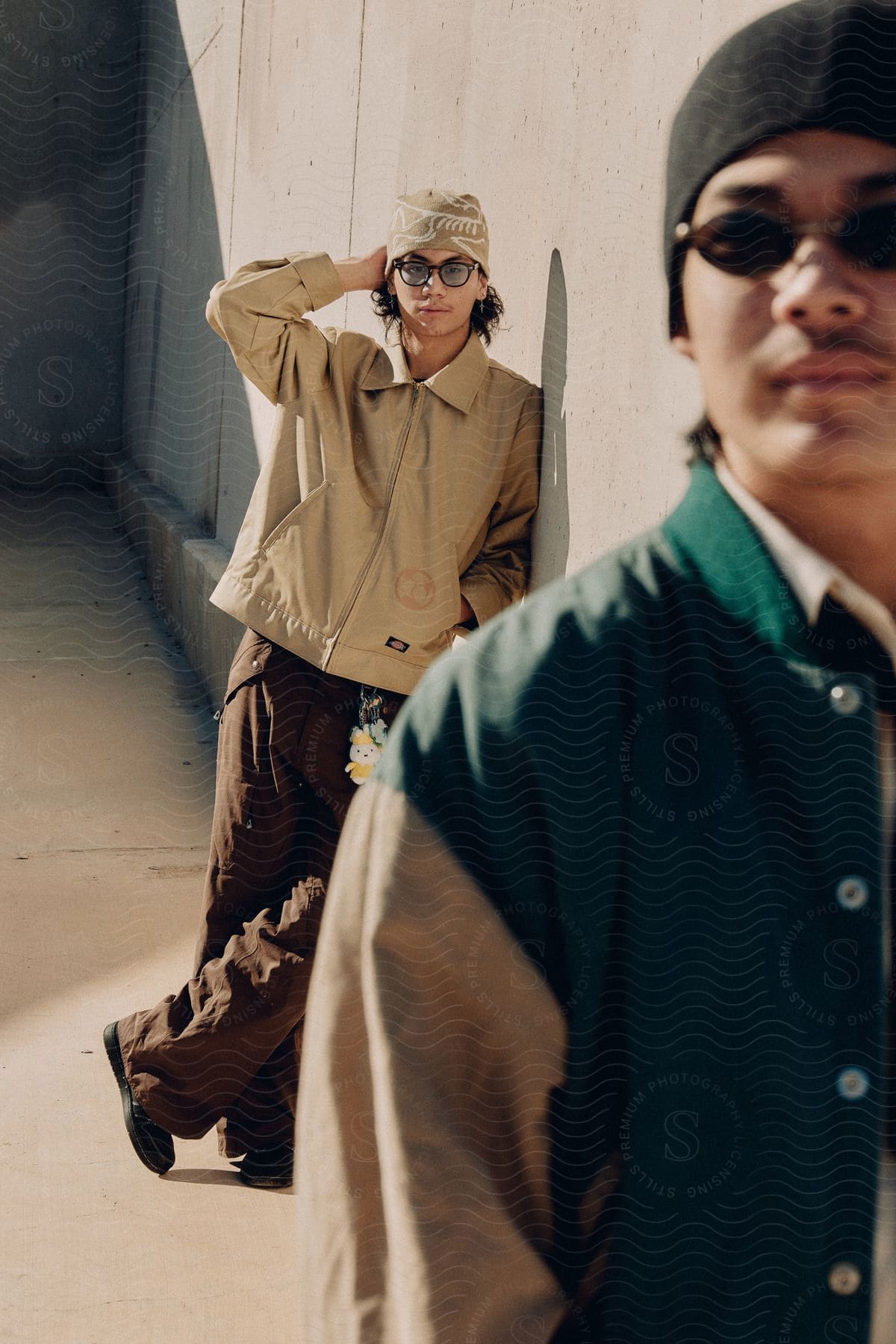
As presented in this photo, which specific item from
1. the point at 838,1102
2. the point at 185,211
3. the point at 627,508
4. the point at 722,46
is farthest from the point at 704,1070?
the point at 185,211

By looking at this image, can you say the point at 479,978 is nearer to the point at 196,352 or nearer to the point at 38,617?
the point at 38,617

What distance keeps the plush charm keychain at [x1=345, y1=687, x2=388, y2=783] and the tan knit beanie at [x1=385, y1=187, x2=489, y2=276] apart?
0.78 metres

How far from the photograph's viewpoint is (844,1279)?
2.64 ft

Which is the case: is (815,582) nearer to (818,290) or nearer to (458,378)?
(818,290)

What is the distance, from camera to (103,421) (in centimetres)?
1001

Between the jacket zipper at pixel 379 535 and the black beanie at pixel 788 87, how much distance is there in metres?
1.62

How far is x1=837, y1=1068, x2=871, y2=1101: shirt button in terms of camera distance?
795 mm

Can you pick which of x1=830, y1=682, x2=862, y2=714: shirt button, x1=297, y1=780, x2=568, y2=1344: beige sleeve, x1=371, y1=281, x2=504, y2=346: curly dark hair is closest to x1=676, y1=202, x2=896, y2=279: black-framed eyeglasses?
x1=830, y1=682, x2=862, y2=714: shirt button

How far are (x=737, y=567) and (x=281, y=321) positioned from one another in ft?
6.41

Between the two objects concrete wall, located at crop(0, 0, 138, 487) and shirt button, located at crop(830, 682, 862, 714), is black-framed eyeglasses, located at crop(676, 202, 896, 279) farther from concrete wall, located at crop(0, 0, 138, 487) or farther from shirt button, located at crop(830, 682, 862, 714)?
concrete wall, located at crop(0, 0, 138, 487)

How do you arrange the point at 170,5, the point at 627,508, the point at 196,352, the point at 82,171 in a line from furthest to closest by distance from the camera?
the point at 82,171
the point at 170,5
the point at 196,352
the point at 627,508

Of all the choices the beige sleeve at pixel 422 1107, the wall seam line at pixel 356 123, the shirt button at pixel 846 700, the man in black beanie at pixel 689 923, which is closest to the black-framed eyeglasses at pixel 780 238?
the man in black beanie at pixel 689 923

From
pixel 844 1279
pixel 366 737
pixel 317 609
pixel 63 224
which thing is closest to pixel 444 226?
pixel 317 609

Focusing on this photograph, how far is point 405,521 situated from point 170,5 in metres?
6.63
